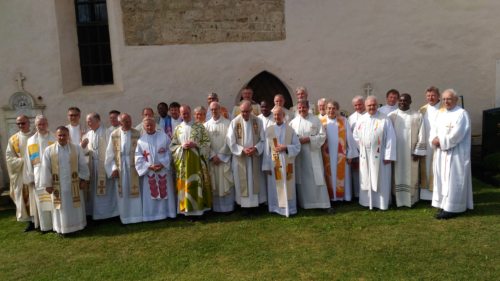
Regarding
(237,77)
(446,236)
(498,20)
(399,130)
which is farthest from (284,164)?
(498,20)

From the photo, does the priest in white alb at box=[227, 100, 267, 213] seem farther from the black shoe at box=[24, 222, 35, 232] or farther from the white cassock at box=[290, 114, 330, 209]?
the black shoe at box=[24, 222, 35, 232]

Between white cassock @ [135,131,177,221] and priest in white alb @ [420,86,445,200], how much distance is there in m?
4.01

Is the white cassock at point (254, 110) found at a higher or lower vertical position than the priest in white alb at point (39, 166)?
higher

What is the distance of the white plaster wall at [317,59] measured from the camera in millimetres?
8844

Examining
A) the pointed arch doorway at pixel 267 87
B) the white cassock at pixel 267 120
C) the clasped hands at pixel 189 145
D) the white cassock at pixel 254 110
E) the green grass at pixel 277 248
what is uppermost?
the pointed arch doorway at pixel 267 87

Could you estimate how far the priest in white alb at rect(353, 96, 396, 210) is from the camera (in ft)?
22.5

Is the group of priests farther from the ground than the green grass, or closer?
farther from the ground

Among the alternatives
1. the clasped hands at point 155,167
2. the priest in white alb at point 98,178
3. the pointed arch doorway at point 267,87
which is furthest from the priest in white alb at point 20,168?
the pointed arch doorway at point 267,87

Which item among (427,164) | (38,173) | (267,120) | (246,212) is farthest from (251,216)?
(38,173)

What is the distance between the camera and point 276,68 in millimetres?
9336

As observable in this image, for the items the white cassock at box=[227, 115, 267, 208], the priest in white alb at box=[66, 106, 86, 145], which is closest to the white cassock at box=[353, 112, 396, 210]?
the white cassock at box=[227, 115, 267, 208]

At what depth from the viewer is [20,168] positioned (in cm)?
690

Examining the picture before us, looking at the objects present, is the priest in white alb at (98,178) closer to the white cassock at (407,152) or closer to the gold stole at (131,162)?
the gold stole at (131,162)

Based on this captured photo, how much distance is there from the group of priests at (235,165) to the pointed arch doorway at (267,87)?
2.37 m
